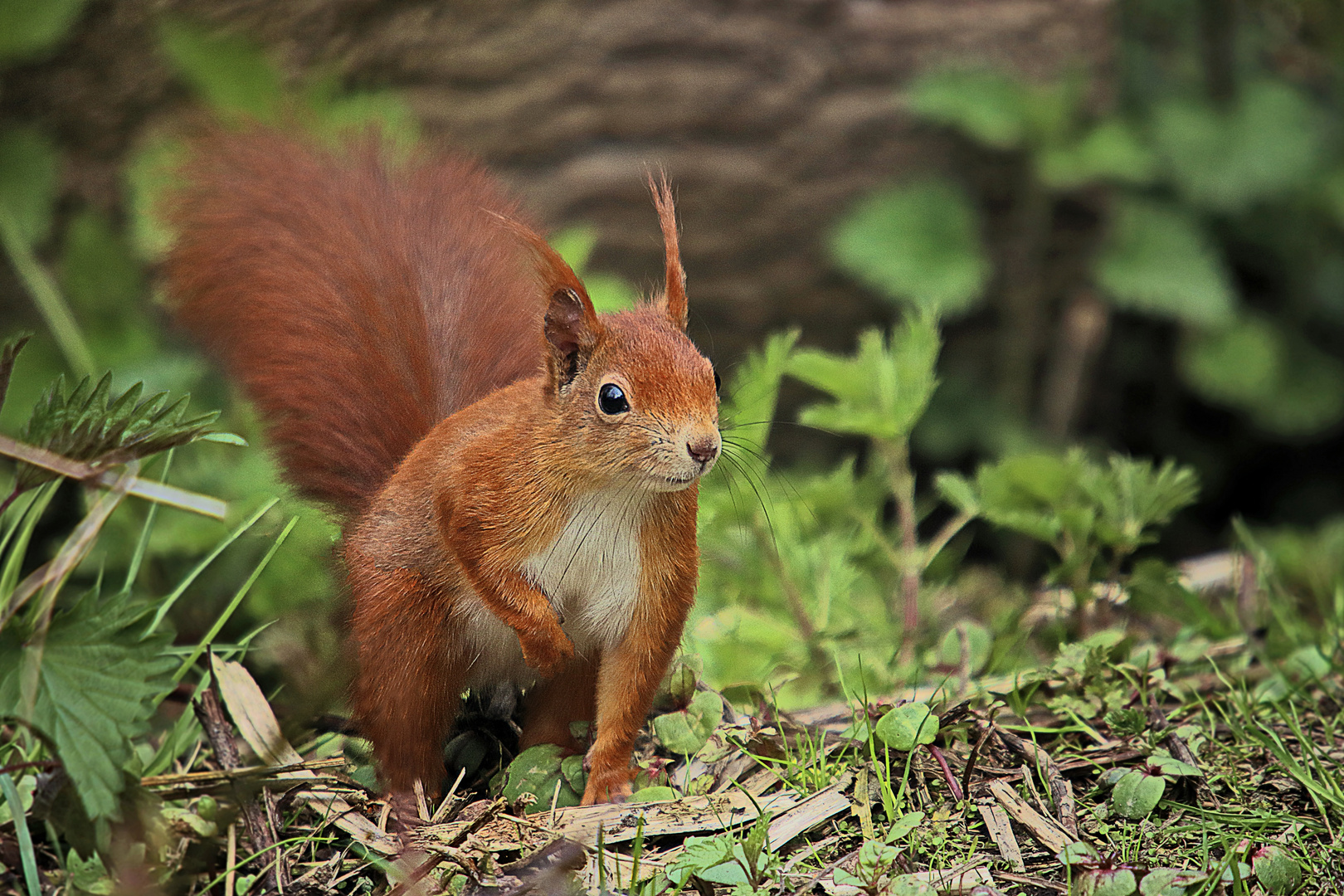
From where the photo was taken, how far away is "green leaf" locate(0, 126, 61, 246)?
3.20m

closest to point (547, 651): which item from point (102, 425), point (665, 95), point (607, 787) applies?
point (607, 787)

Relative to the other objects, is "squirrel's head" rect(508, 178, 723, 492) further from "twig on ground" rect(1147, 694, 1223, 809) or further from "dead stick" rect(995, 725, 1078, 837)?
"twig on ground" rect(1147, 694, 1223, 809)

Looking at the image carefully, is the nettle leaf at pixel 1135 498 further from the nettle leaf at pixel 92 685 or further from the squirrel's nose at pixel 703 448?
the nettle leaf at pixel 92 685

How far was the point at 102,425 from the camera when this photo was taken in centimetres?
160

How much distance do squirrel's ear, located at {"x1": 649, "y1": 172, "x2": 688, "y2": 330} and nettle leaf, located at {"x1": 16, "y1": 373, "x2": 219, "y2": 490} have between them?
615 mm

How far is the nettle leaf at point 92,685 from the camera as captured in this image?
144cm

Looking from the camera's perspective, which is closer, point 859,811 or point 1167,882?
point 1167,882

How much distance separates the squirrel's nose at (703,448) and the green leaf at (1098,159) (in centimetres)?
288

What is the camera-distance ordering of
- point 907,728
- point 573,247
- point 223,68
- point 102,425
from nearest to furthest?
1. point 102,425
2. point 907,728
3. point 573,247
4. point 223,68

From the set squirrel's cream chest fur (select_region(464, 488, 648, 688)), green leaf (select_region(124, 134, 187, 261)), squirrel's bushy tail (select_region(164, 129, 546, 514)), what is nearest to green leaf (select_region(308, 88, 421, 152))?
green leaf (select_region(124, 134, 187, 261))

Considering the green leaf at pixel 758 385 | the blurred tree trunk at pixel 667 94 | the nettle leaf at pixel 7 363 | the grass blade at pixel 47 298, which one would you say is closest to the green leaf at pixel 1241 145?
the blurred tree trunk at pixel 667 94

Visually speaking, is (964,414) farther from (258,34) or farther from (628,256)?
(258,34)

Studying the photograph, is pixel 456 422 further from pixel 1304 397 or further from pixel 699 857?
pixel 1304 397

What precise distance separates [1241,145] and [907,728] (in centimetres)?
306
